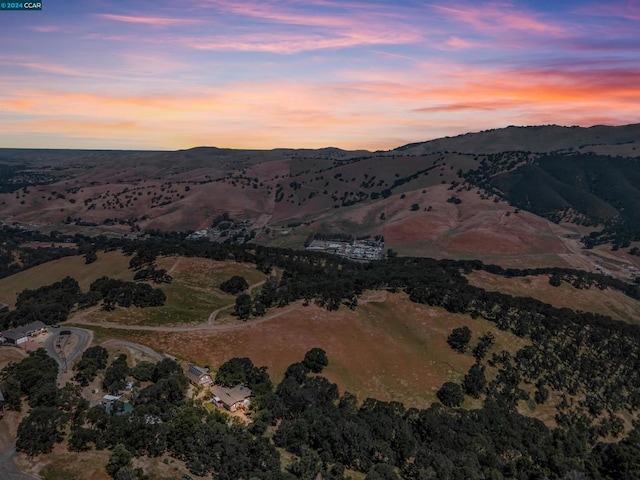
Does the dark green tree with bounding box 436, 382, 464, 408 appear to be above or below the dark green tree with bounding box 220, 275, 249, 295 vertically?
below

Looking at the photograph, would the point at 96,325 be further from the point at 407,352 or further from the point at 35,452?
the point at 407,352

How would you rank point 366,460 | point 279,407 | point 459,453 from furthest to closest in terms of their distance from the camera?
point 279,407 → point 459,453 → point 366,460

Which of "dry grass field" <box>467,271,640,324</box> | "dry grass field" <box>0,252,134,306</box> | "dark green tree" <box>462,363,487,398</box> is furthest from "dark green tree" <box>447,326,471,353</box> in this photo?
"dry grass field" <box>0,252,134,306</box>

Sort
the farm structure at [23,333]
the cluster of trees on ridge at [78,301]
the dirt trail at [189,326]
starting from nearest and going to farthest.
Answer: the farm structure at [23,333], the dirt trail at [189,326], the cluster of trees on ridge at [78,301]

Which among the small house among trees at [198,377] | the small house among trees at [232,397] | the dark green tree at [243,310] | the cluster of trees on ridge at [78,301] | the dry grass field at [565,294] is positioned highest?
the cluster of trees on ridge at [78,301]

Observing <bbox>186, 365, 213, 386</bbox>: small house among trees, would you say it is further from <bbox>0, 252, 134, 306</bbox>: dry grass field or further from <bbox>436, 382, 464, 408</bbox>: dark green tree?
<bbox>0, 252, 134, 306</bbox>: dry grass field

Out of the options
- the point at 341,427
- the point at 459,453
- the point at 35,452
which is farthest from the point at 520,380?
the point at 35,452

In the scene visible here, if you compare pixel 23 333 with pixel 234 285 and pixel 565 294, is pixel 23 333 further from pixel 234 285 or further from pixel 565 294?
pixel 565 294

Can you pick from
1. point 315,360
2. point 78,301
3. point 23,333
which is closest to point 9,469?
point 23,333

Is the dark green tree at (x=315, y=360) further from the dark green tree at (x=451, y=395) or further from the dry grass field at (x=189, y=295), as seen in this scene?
the dry grass field at (x=189, y=295)

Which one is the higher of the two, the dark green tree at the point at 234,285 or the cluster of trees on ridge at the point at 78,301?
the cluster of trees on ridge at the point at 78,301

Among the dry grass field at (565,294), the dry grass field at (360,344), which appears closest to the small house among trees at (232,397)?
the dry grass field at (360,344)
